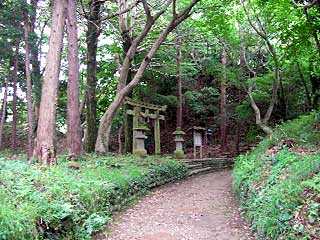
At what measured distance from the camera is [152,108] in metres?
16.7

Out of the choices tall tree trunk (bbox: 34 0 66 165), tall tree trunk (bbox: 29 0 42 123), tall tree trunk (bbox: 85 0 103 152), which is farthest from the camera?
tall tree trunk (bbox: 29 0 42 123)

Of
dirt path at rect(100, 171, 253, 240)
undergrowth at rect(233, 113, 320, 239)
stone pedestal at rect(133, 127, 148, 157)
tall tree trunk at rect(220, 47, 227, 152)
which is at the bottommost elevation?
dirt path at rect(100, 171, 253, 240)

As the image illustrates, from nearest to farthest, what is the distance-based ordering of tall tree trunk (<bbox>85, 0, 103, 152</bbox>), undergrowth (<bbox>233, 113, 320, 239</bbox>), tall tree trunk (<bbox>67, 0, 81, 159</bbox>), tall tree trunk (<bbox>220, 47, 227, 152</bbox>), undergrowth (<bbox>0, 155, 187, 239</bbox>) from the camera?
1. undergrowth (<bbox>0, 155, 187, 239</bbox>)
2. undergrowth (<bbox>233, 113, 320, 239</bbox>)
3. tall tree trunk (<bbox>67, 0, 81, 159</bbox>)
4. tall tree trunk (<bbox>85, 0, 103, 152</bbox>)
5. tall tree trunk (<bbox>220, 47, 227, 152</bbox>)

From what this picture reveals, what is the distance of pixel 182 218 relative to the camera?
23.4 feet

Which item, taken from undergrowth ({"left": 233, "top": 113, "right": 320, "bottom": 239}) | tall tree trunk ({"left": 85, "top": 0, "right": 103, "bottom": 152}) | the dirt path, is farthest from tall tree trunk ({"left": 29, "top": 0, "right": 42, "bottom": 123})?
undergrowth ({"left": 233, "top": 113, "right": 320, "bottom": 239})

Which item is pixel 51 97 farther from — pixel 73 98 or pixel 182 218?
pixel 182 218

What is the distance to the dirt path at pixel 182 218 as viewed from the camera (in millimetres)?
5945

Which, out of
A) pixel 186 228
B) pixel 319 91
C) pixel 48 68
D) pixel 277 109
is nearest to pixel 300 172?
pixel 186 228

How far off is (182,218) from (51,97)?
3934mm

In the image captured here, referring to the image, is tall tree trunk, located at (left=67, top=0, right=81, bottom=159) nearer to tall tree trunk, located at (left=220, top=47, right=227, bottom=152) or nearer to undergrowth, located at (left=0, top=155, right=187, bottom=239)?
undergrowth, located at (left=0, top=155, right=187, bottom=239)

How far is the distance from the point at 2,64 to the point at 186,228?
1587cm

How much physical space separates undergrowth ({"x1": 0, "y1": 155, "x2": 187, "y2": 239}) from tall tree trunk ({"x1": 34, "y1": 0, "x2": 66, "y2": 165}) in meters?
0.62

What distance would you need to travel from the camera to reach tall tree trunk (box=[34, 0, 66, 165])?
312 inches

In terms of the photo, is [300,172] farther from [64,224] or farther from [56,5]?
[56,5]
